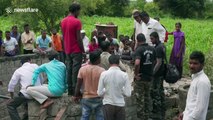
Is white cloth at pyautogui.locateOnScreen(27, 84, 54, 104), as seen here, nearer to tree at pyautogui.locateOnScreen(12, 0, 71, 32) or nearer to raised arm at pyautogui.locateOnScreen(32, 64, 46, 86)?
raised arm at pyautogui.locateOnScreen(32, 64, 46, 86)

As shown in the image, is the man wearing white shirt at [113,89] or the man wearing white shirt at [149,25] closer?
the man wearing white shirt at [113,89]

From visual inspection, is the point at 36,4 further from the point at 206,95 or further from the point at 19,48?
the point at 206,95

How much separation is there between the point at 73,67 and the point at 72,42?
1.52ft

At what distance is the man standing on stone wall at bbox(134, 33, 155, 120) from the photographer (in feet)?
26.9

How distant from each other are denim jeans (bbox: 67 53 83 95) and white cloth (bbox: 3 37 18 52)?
18.1ft

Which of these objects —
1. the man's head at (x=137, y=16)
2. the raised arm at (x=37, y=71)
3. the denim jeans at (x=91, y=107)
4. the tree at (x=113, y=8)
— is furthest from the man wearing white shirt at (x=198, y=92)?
the tree at (x=113, y=8)

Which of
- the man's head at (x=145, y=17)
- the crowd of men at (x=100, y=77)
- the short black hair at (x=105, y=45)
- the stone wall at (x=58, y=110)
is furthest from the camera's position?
the man's head at (x=145, y=17)

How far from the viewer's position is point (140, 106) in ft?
28.4

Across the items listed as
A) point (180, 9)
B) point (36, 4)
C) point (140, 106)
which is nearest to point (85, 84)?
point (140, 106)

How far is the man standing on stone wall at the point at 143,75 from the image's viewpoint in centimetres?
819

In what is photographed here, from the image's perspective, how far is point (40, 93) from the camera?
791cm

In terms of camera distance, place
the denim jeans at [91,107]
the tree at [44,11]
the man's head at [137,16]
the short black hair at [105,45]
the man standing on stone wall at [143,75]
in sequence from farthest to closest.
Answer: the tree at [44,11] < the man's head at [137,16] < the man standing on stone wall at [143,75] < the short black hair at [105,45] < the denim jeans at [91,107]

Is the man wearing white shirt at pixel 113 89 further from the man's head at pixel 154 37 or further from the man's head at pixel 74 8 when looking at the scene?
the man's head at pixel 154 37

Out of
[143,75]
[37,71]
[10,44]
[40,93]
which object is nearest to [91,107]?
[40,93]
